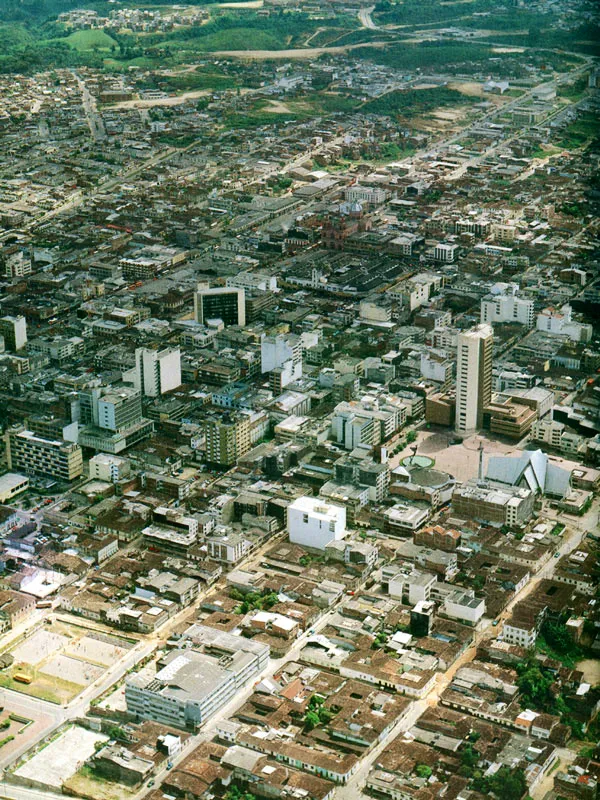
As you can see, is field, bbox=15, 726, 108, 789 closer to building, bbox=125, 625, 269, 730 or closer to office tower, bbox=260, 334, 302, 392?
building, bbox=125, 625, 269, 730

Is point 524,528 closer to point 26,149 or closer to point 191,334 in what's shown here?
point 191,334

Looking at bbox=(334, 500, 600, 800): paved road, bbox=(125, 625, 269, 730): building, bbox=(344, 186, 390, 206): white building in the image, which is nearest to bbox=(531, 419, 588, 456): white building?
bbox=(334, 500, 600, 800): paved road

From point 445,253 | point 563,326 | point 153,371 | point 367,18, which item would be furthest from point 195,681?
point 367,18

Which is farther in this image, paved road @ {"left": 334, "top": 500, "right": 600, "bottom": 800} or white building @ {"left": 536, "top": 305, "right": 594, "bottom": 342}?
white building @ {"left": 536, "top": 305, "right": 594, "bottom": 342}

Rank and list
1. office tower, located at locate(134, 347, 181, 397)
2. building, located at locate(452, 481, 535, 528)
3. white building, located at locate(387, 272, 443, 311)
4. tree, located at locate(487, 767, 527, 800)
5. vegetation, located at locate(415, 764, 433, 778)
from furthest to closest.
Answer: white building, located at locate(387, 272, 443, 311) < office tower, located at locate(134, 347, 181, 397) < building, located at locate(452, 481, 535, 528) < vegetation, located at locate(415, 764, 433, 778) < tree, located at locate(487, 767, 527, 800)

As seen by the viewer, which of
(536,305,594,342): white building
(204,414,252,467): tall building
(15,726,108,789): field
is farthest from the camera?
(536,305,594,342): white building

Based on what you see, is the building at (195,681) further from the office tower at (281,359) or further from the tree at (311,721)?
the office tower at (281,359)

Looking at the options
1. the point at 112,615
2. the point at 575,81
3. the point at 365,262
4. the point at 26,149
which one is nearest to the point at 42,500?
the point at 112,615
